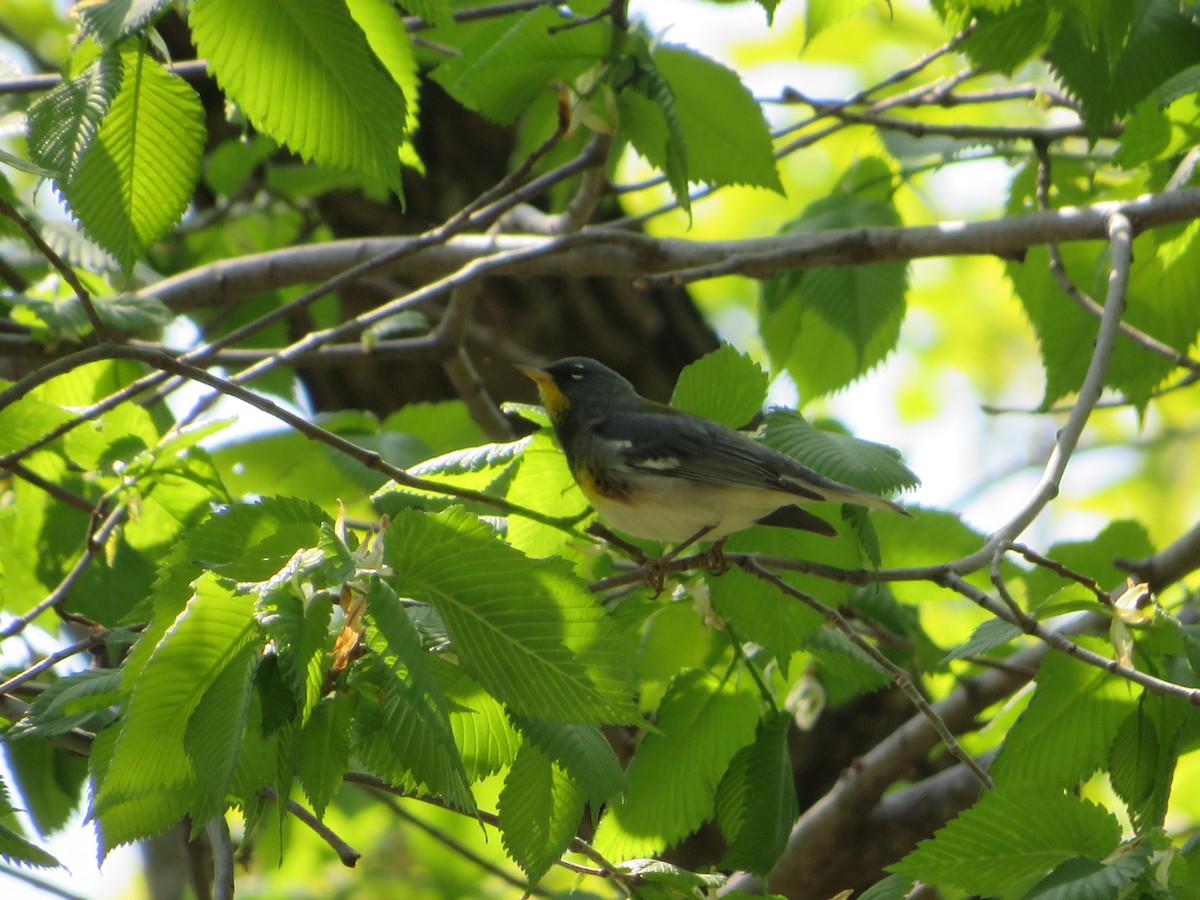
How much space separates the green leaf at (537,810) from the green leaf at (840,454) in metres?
0.81

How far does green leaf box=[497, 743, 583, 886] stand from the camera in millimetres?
2035

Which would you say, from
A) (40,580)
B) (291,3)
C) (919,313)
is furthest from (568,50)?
(919,313)

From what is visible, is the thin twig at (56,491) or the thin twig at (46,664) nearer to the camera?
the thin twig at (46,664)

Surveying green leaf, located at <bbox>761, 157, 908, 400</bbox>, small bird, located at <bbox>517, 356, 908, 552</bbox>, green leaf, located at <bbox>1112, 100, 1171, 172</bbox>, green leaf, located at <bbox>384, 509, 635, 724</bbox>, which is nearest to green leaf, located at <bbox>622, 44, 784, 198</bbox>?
small bird, located at <bbox>517, 356, 908, 552</bbox>

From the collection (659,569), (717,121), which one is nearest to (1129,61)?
(717,121)

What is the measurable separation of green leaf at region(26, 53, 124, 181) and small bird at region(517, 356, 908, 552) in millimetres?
1387

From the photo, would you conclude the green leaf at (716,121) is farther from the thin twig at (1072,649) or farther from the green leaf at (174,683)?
the green leaf at (174,683)

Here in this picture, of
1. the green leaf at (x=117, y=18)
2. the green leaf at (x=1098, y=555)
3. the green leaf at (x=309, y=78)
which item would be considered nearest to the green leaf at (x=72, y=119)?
the green leaf at (x=117, y=18)

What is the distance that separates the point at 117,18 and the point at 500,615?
121cm

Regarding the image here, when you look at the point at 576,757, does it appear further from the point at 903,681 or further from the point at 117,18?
the point at 117,18

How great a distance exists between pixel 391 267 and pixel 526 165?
31.1 inches

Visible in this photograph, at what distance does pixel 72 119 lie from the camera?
2.04m

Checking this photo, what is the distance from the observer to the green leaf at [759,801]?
2531 mm

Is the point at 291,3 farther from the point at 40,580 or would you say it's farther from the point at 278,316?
the point at 40,580
